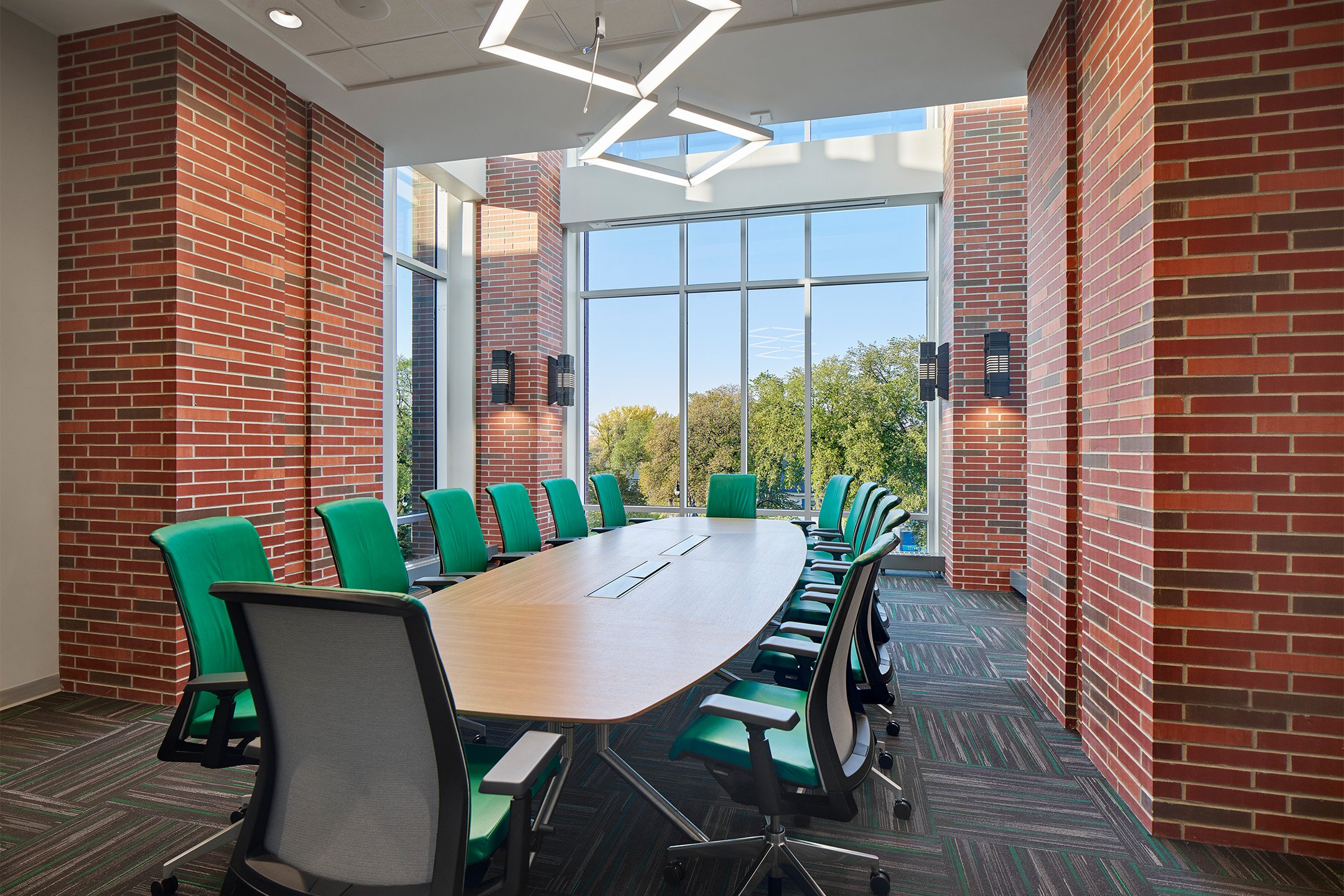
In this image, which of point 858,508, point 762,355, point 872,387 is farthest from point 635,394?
point 858,508

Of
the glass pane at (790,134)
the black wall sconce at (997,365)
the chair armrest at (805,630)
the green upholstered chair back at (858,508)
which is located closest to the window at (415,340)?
the glass pane at (790,134)

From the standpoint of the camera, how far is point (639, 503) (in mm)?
7863

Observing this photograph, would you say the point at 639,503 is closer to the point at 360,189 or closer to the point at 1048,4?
the point at 360,189

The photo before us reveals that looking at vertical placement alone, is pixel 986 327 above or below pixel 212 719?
above

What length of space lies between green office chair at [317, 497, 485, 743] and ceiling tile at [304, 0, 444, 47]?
8.19 feet

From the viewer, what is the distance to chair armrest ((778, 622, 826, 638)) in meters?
2.26

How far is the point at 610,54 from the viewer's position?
12.4 ft

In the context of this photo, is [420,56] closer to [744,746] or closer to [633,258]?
[744,746]

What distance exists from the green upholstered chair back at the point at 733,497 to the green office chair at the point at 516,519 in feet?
5.99

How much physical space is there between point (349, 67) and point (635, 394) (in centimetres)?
448

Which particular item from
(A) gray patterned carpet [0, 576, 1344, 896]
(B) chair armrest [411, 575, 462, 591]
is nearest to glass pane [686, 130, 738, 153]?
(B) chair armrest [411, 575, 462, 591]

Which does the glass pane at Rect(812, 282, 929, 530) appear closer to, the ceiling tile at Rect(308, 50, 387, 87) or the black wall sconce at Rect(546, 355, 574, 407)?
the black wall sconce at Rect(546, 355, 574, 407)

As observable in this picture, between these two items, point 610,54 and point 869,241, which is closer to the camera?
point 610,54

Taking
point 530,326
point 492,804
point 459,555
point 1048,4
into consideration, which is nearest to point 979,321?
point 1048,4
